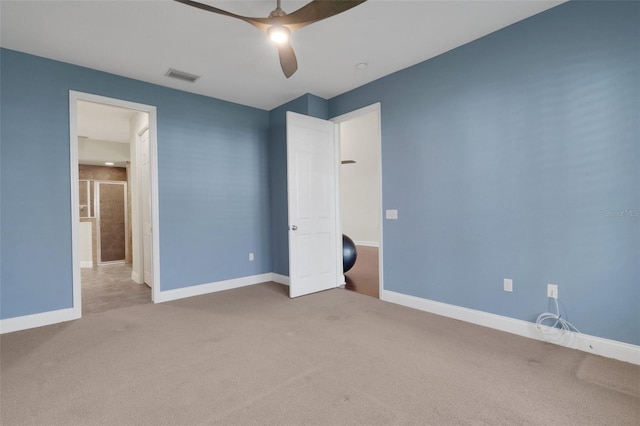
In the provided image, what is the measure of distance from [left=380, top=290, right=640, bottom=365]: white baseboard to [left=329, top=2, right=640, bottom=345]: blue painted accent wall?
0.18ft

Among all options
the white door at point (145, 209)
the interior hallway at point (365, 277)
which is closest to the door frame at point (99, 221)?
the white door at point (145, 209)

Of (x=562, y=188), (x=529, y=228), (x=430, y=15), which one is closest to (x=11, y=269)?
(x=430, y=15)

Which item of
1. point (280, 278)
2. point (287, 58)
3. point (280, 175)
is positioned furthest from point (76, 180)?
point (280, 278)

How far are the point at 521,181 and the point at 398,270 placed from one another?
63.0 inches

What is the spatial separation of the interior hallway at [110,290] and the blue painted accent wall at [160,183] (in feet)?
1.64

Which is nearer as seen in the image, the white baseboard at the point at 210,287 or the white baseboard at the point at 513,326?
the white baseboard at the point at 513,326

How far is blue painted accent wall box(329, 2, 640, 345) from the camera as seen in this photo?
7.16 ft

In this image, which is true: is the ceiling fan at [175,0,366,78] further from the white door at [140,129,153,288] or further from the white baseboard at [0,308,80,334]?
the white baseboard at [0,308,80,334]

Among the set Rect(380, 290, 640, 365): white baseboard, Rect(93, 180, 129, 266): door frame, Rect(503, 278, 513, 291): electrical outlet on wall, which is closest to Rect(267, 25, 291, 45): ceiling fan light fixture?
Rect(503, 278, 513, 291): electrical outlet on wall

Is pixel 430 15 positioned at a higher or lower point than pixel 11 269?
higher

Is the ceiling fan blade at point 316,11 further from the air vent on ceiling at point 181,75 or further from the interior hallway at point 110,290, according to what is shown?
the interior hallway at point 110,290

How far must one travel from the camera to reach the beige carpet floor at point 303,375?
65.2 inches

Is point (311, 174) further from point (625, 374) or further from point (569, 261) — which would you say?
point (625, 374)

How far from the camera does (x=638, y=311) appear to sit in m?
2.11
